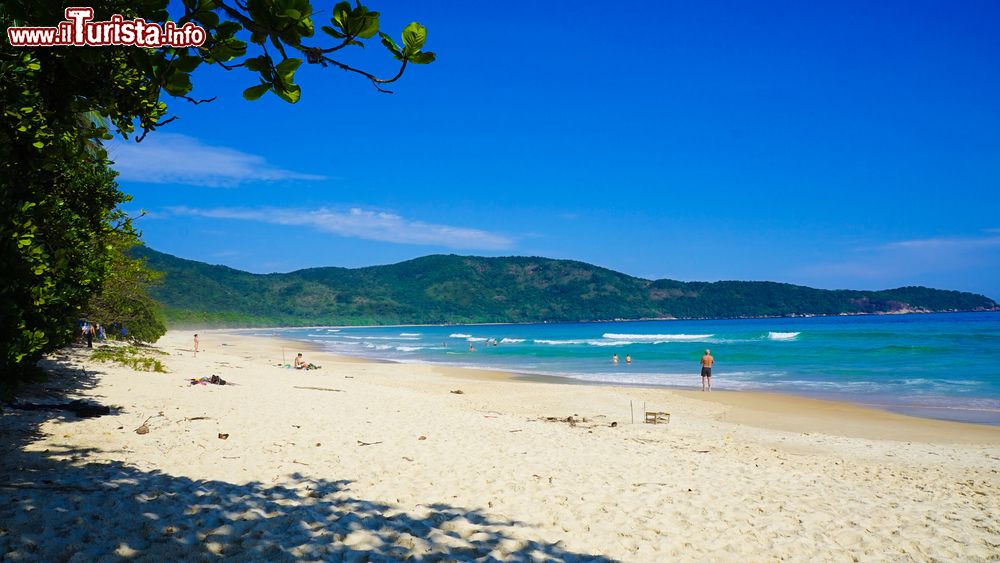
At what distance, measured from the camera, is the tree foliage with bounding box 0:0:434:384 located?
7.12 ft

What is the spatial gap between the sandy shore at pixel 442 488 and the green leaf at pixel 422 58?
3605 mm

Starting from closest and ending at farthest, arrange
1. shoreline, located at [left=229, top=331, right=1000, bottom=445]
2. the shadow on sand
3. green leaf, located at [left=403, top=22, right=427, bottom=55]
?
green leaf, located at [left=403, top=22, right=427, bottom=55] < the shadow on sand < shoreline, located at [left=229, top=331, right=1000, bottom=445]

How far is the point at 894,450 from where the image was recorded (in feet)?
35.8

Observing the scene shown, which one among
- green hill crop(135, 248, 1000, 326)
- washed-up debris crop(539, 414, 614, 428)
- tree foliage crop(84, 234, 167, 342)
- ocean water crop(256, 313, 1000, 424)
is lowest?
ocean water crop(256, 313, 1000, 424)

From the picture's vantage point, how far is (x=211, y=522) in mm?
4719

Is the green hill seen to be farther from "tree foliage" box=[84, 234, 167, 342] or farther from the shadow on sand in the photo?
the shadow on sand

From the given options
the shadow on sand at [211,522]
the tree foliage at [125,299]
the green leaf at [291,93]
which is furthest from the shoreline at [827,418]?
the tree foliage at [125,299]

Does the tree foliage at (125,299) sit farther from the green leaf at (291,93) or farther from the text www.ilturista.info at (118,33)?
the green leaf at (291,93)

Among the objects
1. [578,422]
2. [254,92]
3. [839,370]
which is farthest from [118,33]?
[839,370]

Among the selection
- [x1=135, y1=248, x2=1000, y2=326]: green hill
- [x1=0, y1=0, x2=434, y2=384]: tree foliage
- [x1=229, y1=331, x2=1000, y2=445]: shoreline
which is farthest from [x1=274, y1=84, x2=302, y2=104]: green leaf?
[x1=135, y1=248, x2=1000, y2=326]: green hill

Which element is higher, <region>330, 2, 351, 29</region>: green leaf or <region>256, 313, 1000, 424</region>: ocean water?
<region>330, 2, 351, 29</region>: green leaf

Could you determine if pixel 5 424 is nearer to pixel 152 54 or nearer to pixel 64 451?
pixel 64 451

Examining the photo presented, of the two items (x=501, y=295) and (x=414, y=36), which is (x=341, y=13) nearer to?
(x=414, y=36)

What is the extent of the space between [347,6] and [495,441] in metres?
8.10
